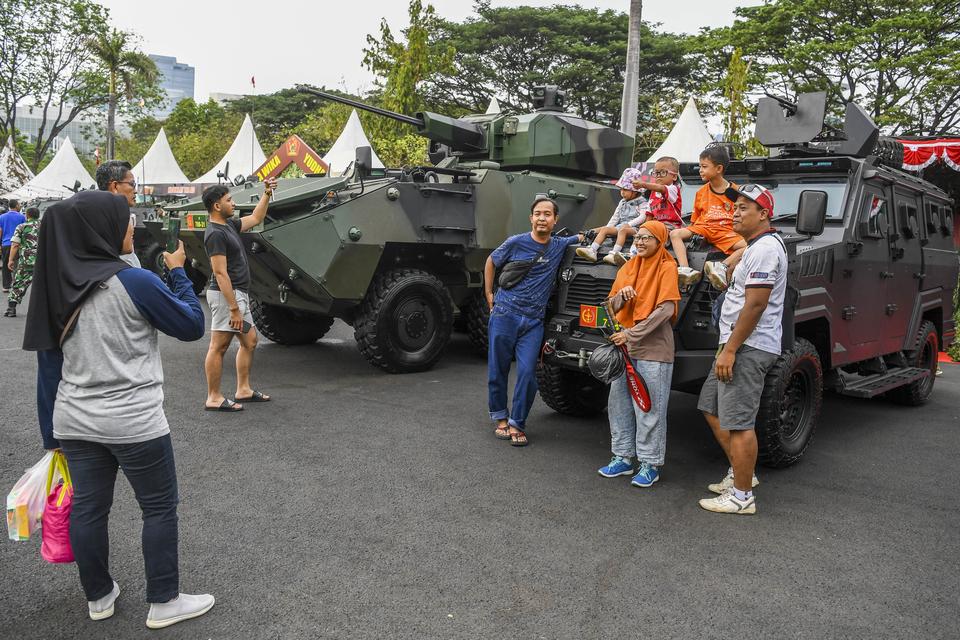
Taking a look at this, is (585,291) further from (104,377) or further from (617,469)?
(104,377)

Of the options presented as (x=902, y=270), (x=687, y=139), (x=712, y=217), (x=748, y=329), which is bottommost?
(x=748, y=329)

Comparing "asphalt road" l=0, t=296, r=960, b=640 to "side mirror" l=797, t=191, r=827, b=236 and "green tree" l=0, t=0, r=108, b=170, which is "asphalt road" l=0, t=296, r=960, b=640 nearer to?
"side mirror" l=797, t=191, r=827, b=236

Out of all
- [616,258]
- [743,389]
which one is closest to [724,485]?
[743,389]

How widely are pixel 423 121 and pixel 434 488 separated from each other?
504 centimetres

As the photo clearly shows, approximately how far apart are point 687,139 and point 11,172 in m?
27.3

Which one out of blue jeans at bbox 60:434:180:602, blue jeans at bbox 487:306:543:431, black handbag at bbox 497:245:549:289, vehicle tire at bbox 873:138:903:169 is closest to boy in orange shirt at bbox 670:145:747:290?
black handbag at bbox 497:245:549:289

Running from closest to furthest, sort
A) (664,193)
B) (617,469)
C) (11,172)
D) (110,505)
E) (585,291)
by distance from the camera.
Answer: (110,505) → (617,469) → (585,291) → (664,193) → (11,172)

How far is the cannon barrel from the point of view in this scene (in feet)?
27.4

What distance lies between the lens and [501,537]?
3.92m

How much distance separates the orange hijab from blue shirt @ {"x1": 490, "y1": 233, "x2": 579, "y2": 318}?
2.60 ft

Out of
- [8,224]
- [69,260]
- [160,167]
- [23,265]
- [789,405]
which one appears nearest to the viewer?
[69,260]

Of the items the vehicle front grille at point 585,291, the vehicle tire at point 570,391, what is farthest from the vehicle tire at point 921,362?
the vehicle front grille at point 585,291

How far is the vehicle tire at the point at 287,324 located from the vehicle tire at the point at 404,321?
1686 millimetres

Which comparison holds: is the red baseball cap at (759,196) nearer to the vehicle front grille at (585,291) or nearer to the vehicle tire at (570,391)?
the vehicle front grille at (585,291)
